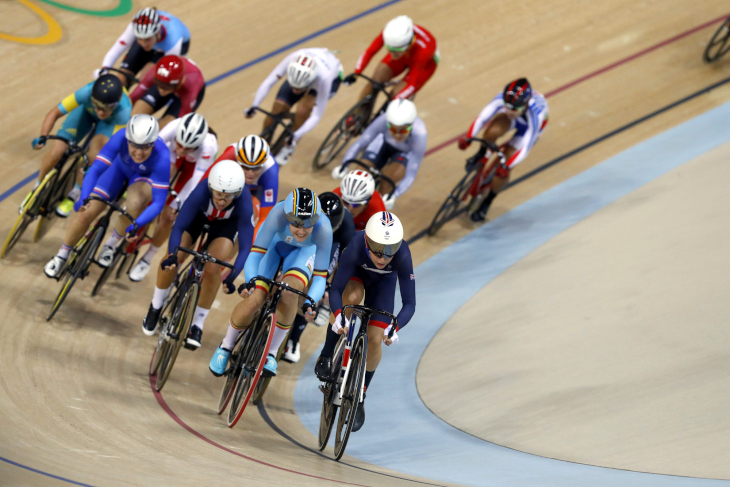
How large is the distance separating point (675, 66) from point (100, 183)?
727 cm

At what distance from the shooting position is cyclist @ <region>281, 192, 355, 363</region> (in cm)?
477

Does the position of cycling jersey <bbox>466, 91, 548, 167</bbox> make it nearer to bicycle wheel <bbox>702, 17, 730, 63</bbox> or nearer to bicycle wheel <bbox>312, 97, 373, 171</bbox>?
bicycle wheel <bbox>312, 97, 373, 171</bbox>

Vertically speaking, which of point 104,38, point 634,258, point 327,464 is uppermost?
point 104,38

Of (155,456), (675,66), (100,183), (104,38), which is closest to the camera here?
(155,456)

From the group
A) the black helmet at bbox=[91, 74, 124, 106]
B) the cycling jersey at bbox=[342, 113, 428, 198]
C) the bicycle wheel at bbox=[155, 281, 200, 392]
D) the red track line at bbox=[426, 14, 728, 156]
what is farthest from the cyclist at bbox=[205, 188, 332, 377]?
the red track line at bbox=[426, 14, 728, 156]

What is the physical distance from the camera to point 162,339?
4855 millimetres

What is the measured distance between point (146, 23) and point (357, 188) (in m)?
2.51

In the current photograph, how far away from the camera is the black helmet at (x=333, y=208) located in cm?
475

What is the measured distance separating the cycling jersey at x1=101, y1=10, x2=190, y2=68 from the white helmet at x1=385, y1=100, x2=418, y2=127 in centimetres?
201

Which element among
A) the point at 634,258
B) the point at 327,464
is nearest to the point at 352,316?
the point at 327,464

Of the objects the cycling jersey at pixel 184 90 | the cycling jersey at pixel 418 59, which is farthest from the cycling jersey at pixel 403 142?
the cycling jersey at pixel 184 90

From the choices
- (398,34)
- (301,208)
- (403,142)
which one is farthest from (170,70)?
(301,208)

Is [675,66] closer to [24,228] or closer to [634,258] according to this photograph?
[634,258]

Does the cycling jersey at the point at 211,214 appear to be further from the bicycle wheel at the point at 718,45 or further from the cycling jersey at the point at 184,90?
the bicycle wheel at the point at 718,45
